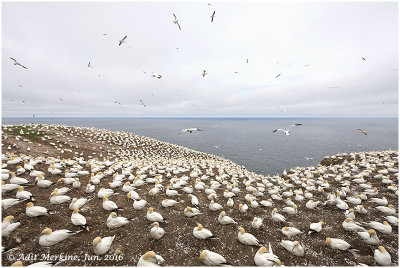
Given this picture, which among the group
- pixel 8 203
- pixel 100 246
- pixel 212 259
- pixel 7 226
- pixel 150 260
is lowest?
pixel 212 259

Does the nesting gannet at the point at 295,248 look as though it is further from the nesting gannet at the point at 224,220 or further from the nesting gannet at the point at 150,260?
the nesting gannet at the point at 150,260

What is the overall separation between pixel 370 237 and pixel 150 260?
9503 millimetres

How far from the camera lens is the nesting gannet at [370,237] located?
7478 millimetres

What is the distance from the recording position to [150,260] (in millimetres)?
5801

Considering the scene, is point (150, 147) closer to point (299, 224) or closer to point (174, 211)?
point (174, 211)

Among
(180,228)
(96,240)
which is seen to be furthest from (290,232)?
(96,240)

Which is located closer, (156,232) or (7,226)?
(7,226)

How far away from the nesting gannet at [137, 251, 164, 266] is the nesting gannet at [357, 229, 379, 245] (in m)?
8.94

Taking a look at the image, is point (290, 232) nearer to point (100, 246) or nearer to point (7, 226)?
point (100, 246)

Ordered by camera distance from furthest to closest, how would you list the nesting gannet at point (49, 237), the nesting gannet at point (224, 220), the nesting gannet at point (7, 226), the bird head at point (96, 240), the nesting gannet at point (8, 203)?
the nesting gannet at point (224, 220) → the nesting gannet at point (8, 203) → the nesting gannet at point (7, 226) → the nesting gannet at point (49, 237) → the bird head at point (96, 240)

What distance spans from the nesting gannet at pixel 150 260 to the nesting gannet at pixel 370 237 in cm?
894

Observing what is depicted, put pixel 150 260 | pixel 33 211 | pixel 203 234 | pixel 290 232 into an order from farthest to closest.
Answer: pixel 290 232
pixel 33 211
pixel 203 234
pixel 150 260

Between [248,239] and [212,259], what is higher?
[212,259]

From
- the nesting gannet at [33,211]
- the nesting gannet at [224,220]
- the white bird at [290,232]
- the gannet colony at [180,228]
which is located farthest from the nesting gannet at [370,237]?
the nesting gannet at [33,211]
